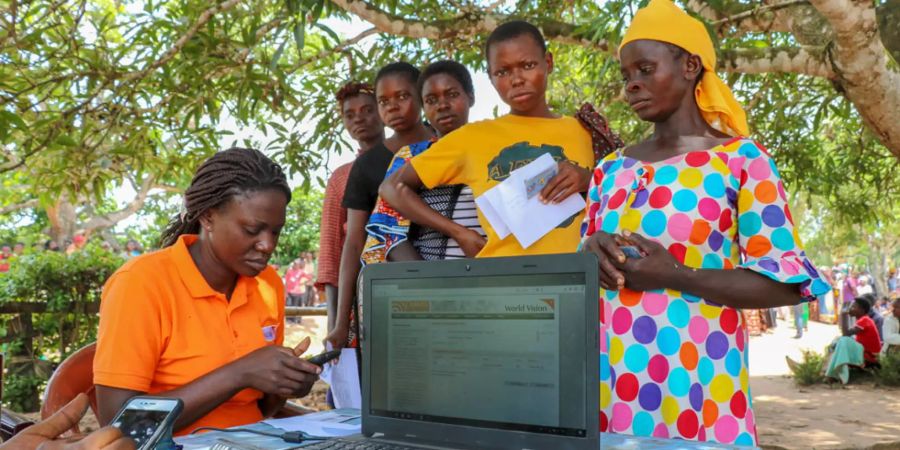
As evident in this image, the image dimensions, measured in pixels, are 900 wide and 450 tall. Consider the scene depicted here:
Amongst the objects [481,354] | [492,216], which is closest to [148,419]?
[481,354]

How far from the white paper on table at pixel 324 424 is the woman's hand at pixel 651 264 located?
682mm

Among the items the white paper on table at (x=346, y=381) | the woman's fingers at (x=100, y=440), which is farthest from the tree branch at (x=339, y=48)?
the woman's fingers at (x=100, y=440)

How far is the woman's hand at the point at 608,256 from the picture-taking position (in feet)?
5.33

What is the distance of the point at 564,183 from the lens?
2.23 m

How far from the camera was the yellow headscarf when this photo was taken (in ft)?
6.13

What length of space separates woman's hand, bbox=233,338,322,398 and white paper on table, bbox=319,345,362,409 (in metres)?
0.24

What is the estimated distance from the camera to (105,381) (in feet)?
5.66

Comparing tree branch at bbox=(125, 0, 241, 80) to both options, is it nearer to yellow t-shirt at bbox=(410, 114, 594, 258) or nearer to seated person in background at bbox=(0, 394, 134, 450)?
yellow t-shirt at bbox=(410, 114, 594, 258)

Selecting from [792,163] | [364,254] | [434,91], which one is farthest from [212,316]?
[792,163]

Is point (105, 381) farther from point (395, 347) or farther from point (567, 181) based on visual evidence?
point (567, 181)

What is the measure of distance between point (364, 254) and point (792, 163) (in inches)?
196

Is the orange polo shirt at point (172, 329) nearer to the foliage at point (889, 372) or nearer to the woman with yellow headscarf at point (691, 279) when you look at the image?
the woman with yellow headscarf at point (691, 279)

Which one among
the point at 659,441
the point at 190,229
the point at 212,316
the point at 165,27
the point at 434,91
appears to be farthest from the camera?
the point at 165,27

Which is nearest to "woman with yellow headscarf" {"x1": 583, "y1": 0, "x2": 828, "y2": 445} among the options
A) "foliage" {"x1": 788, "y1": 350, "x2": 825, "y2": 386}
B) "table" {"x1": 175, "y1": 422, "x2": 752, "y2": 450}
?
"table" {"x1": 175, "y1": 422, "x2": 752, "y2": 450}
